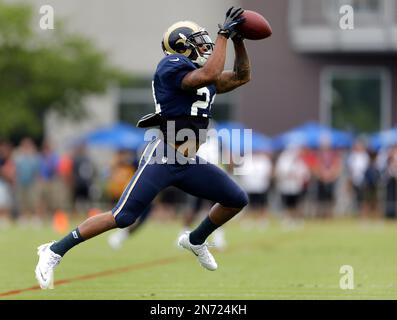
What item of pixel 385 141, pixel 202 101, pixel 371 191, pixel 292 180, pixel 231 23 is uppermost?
pixel 231 23

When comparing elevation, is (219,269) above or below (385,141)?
below

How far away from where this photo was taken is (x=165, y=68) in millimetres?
7512

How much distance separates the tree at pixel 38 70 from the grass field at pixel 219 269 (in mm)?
10295

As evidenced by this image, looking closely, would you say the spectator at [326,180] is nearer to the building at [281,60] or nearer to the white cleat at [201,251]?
the building at [281,60]

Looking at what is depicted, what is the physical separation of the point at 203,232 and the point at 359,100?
69.9 feet

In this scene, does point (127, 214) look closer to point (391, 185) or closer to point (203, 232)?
point (203, 232)

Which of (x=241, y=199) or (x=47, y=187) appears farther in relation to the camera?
(x=47, y=187)

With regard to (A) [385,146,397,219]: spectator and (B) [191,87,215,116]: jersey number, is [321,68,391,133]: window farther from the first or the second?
(B) [191,87,215,116]: jersey number

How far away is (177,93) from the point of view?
25.0ft

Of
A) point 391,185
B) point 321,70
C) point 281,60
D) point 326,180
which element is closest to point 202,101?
point 391,185

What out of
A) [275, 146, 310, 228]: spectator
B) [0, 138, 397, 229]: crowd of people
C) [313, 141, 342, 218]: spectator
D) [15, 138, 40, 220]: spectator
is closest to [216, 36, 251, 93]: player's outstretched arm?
[0, 138, 397, 229]: crowd of people

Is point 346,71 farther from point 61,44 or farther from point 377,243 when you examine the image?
point 377,243

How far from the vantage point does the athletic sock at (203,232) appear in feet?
27.2

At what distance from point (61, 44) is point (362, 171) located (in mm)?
9707
